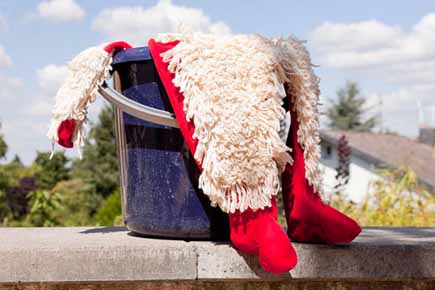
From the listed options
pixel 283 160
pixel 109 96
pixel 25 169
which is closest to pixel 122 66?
pixel 109 96

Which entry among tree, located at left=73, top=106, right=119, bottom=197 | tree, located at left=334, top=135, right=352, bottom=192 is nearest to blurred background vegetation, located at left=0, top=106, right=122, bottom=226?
tree, located at left=73, top=106, right=119, bottom=197

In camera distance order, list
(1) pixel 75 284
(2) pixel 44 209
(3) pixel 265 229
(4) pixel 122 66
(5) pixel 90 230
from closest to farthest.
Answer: (3) pixel 265 229 → (1) pixel 75 284 → (4) pixel 122 66 → (5) pixel 90 230 → (2) pixel 44 209

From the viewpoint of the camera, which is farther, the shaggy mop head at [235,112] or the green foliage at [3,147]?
the green foliage at [3,147]

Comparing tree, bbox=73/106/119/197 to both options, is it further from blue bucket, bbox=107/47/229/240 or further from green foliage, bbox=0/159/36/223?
blue bucket, bbox=107/47/229/240

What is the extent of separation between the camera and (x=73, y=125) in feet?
5.76

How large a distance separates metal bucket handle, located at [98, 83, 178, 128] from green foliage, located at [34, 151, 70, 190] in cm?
1837

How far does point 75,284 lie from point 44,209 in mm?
6061

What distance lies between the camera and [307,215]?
5.78 ft

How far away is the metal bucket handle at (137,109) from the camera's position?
5.72 feet

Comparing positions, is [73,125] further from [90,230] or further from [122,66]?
[90,230]

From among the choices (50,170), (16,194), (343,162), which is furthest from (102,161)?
(343,162)

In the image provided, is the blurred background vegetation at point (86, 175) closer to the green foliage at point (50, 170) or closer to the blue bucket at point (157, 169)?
the green foliage at point (50, 170)

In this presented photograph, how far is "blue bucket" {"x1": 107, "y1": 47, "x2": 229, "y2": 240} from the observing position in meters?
1.76

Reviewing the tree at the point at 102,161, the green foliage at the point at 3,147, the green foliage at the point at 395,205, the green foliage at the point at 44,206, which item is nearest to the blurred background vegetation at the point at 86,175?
the tree at the point at 102,161
